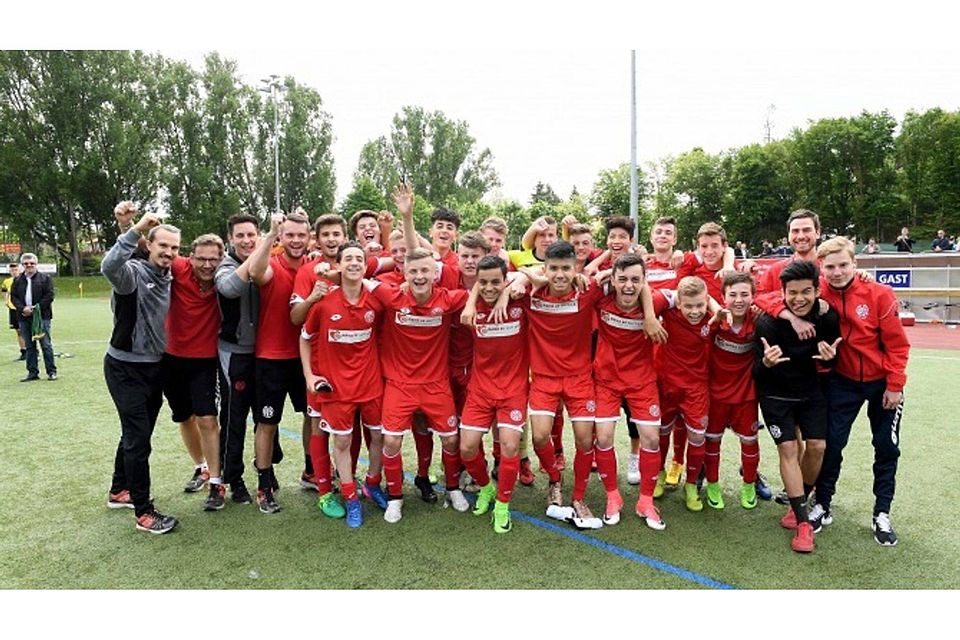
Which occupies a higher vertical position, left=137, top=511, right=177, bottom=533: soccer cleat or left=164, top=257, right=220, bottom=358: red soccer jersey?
left=164, top=257, right=220, bottom=358: red soccer jersey

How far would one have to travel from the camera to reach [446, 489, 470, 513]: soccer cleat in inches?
183

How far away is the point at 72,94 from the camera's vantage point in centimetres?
3747

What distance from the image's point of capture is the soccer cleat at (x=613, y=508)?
171 inches

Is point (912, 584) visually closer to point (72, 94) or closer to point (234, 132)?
point (72, 94)

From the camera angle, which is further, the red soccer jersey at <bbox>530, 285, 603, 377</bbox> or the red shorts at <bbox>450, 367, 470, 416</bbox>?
the red shorts at <bbox>450, 367, 470, 416</bbox>

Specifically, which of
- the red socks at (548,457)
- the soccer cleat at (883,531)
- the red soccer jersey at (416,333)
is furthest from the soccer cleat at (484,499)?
the soccer cleat at (883,531)


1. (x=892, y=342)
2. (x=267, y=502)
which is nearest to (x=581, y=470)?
(x=892, y=342)

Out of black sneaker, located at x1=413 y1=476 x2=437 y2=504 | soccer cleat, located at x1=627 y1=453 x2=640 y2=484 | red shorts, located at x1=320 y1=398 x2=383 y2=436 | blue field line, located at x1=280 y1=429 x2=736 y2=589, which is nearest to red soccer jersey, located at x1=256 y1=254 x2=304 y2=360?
red shorts, located at x1=320 y1=398 x2=383 y2=436

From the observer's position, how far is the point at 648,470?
177 inches

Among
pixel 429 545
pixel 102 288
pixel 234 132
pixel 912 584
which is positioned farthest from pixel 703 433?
pixel 234 132

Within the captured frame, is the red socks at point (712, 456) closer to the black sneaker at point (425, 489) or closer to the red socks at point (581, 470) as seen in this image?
the red socks at point (581, 470)

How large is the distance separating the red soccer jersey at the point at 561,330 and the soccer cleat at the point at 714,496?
1.39 m

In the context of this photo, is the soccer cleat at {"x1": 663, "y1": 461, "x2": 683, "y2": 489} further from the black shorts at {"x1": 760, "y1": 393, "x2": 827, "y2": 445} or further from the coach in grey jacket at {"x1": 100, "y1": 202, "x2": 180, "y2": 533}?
the coach in grey jacket at {"x1": 100, "y1": 202, "x2": 180, "y2": 533}

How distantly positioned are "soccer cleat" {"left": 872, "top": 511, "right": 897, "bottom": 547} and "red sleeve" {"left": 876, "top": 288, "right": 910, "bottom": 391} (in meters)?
0.89
